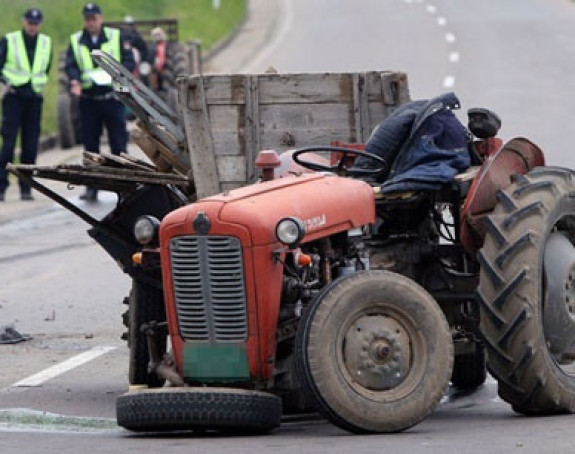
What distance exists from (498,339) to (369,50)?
31500 mm

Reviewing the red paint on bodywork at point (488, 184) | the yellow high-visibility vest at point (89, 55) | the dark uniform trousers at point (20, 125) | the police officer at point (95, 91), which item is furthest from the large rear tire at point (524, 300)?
the dark uniform trousers at point (20, 125)

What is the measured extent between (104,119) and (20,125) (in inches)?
41.7

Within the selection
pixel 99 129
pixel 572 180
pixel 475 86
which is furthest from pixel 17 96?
pixel 572 180

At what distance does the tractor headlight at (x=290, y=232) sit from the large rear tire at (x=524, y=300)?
1064mm

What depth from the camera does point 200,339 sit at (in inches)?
361

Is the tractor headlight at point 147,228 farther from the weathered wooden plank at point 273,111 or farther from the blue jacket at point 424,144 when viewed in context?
the weathered wooden plank at point 273,111

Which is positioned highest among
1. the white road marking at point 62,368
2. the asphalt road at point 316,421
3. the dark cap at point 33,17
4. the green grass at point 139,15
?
the green grass at point 139,15

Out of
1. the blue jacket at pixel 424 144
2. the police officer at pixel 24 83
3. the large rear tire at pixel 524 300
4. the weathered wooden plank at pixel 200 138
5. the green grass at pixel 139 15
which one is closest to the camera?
the large rear tire at pixel 524 300

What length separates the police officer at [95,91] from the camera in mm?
24125

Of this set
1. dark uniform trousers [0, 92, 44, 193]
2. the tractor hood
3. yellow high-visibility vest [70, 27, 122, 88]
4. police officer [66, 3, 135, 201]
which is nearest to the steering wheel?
the tractor hood

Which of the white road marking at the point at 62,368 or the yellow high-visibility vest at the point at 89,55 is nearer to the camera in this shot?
the white road marking at the point at 62,368

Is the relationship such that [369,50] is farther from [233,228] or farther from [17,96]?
[233,228]

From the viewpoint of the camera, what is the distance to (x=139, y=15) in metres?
48.3

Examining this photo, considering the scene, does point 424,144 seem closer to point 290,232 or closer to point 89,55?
point 290,232
